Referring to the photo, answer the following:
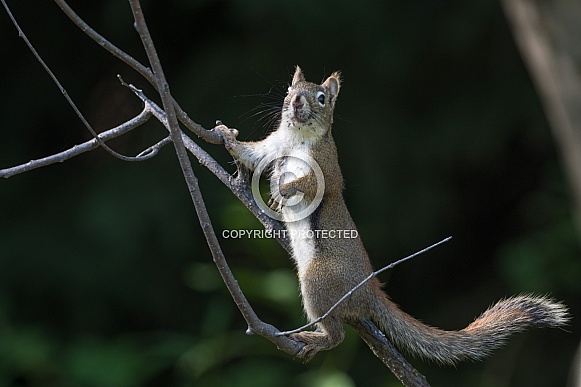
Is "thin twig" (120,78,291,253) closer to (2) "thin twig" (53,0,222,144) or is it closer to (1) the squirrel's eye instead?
(2) "thin twig" (53,0,222,144)

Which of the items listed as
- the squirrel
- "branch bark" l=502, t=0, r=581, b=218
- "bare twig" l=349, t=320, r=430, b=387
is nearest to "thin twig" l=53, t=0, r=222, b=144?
the squirrel

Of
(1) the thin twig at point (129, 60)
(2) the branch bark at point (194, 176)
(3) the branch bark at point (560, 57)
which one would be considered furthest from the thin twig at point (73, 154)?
(3) the branch bark at point (560, 57)

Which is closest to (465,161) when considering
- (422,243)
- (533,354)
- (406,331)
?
(422,243)

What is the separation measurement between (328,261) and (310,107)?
0.62m

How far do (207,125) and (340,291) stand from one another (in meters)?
2.31

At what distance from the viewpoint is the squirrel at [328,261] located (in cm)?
266

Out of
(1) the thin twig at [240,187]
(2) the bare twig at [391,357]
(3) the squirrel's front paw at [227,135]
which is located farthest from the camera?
(3) the squirrel's front paw at [227,135]

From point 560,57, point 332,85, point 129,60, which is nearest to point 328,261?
point 332,85

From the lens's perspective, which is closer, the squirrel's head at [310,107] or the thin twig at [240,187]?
the thin twig at [240,187]

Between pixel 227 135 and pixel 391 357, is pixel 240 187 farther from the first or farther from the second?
pixel 391 357

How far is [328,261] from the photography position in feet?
9.21

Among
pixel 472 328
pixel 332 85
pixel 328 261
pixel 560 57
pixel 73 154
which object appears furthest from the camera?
pixel 332 85

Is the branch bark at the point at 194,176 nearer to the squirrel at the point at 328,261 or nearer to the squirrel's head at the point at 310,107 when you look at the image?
the squirrel at the point at 328,261

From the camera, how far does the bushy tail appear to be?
262 centimetres
